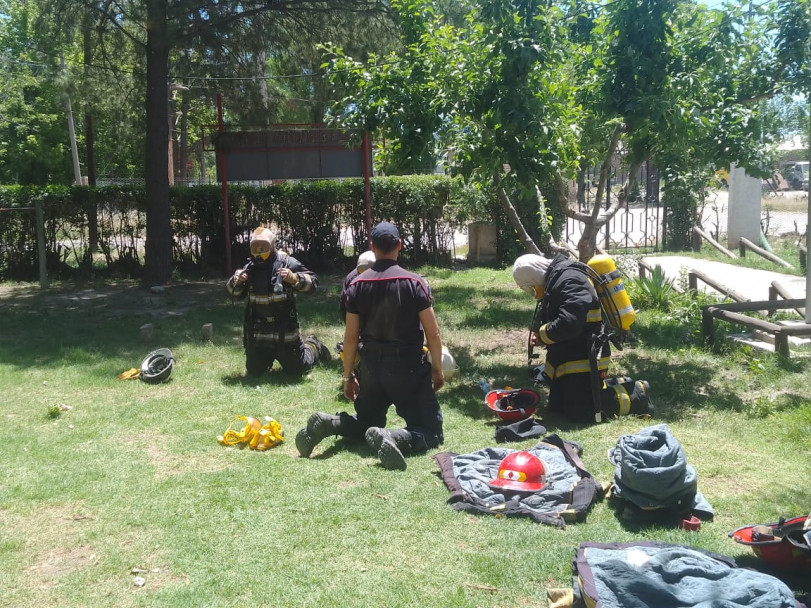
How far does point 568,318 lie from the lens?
624cm

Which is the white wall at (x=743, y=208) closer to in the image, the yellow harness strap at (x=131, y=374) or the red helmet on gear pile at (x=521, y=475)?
the yellow harness strap at (x=131, y=374)

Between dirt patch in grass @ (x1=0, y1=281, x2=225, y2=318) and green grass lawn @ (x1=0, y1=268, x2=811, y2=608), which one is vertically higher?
dirt patch in grass @ (x1=0, y1=281, x2=225, y2=318)

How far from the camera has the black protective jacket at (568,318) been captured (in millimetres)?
6277

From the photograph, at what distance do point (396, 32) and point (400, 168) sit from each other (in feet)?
18.0

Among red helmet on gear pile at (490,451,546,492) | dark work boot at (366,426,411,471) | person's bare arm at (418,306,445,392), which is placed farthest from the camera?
person's bare arm at (418,306,445,392)

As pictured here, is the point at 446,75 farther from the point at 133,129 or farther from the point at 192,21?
the point at 133,129

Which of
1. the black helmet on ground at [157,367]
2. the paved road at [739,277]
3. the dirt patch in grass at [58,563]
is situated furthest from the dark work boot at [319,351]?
the paved road at [739,277]

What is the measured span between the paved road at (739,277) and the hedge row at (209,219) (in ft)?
12.0

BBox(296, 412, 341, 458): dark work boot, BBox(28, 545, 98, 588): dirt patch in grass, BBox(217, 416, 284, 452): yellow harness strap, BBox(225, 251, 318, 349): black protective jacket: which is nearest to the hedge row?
BBox(225, 251, 318, 349): black protective jacket

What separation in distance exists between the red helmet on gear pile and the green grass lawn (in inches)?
13.0

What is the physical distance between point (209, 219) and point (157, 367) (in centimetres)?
730

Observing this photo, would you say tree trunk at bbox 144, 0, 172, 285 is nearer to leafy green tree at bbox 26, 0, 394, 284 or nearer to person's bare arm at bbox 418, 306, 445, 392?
leafy green tree at bbox 26, 0, 394, 284

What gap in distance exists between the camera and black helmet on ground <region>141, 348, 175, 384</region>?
8.19 meters

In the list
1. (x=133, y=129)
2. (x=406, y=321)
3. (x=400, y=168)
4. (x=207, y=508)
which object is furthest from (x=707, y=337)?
(x=133, y=129)
